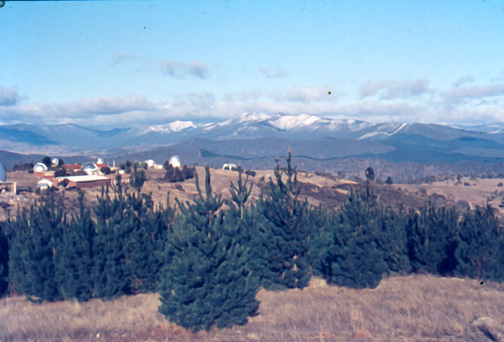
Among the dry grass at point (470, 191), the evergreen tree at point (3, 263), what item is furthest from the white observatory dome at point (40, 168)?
the evergreen tree at point (3, 263)

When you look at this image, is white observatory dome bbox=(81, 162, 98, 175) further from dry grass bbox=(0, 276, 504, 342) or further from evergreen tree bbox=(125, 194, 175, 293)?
dry grass bbox=(0, 276, 504, 342)

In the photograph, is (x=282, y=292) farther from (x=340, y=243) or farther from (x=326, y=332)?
(x=326, y=332)

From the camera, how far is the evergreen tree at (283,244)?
61.8 ft

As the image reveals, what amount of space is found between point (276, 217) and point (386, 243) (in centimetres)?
629

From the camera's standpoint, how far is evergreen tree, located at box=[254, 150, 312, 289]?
18844 mm

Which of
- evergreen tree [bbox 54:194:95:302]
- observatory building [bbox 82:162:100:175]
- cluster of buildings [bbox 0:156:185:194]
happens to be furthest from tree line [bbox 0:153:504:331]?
observatory building [bbox 82:162:100:175]

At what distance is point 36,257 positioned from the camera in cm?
1811

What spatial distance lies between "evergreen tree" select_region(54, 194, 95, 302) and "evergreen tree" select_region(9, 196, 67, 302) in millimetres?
446

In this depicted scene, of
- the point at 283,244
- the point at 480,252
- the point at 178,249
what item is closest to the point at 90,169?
the point at 283,244

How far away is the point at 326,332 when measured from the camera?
1269 centimetres

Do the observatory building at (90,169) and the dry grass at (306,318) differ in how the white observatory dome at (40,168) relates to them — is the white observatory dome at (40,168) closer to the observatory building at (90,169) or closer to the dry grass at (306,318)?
the observatory building at (90,169)

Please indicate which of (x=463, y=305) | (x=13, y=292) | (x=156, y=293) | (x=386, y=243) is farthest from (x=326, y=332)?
(x=13, y=292)

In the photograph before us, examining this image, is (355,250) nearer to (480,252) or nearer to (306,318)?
(306,318)

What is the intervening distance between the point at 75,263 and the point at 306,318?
9.48m
